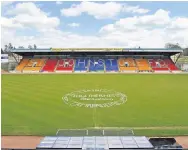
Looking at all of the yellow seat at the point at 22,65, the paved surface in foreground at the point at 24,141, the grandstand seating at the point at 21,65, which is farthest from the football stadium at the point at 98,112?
the yellow seat at the point at 22,65

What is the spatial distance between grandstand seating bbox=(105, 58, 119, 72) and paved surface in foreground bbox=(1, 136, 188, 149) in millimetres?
35555

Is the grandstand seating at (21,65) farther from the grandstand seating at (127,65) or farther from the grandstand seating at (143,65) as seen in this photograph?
the grandstand seating at (143,65)

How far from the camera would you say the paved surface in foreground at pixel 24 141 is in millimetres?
16694

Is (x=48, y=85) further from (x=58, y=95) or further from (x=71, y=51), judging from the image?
(x=71, y=51)

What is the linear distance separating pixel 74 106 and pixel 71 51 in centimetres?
2956

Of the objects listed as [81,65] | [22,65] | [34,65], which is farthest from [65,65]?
[22,65]

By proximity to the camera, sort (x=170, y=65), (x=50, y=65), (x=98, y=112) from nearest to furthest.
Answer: (x=98, y=112)
(x=170, y=65)
(x=50, y=65)

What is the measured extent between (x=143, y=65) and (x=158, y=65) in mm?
2866

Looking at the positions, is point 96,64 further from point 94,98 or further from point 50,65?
point 94,98

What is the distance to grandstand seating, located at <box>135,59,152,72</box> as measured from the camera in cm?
5331

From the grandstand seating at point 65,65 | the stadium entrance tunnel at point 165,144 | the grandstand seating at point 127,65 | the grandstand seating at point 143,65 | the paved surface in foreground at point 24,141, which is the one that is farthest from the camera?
the grandstand seating at point 127,65

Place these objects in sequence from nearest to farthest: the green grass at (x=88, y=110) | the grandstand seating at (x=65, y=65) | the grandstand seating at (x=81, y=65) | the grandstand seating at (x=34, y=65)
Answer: the green grass at (x=88, y=110) → the grandstand seating at (x=81, y=65) → the grandstand seating at (x=65, y=65) → the grandstand seating at (x=34, y=65)

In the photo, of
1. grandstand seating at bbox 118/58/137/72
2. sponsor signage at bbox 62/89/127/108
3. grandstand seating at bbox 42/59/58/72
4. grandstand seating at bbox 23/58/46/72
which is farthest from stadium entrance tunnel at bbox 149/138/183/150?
grandstand seating at bbox 23/58/46/72

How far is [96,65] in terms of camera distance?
179 feet
